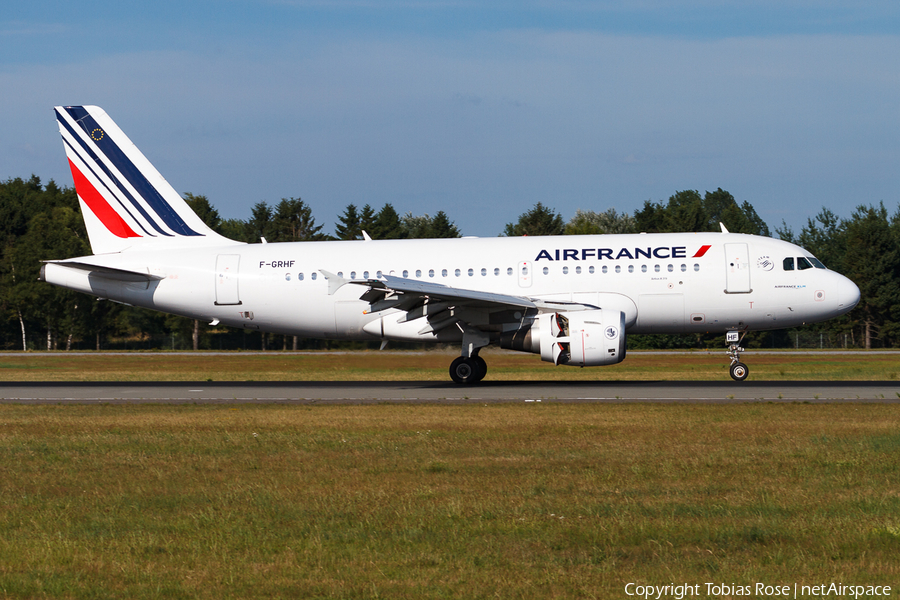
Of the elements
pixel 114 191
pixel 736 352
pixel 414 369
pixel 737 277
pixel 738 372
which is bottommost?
pixel 414 369

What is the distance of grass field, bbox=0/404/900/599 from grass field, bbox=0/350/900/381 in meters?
15.6

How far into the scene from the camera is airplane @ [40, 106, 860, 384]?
85.0 feet

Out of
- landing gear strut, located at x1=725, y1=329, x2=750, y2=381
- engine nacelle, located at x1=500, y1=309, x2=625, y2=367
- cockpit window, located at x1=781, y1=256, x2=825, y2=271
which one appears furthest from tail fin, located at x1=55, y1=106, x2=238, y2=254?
cockpit window, located at x1=781, y1=256, x2=825, y2=271

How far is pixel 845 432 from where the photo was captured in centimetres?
1507

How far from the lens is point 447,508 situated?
31.2ft

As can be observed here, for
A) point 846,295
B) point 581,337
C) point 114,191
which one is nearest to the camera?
point 581,337

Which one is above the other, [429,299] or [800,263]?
[800,263]

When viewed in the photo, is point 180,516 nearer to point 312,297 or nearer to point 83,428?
point 83,428

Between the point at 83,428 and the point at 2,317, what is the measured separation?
69.3 m

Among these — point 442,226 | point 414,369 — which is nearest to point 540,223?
point 442,226

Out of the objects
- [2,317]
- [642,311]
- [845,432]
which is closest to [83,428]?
[845,432]
